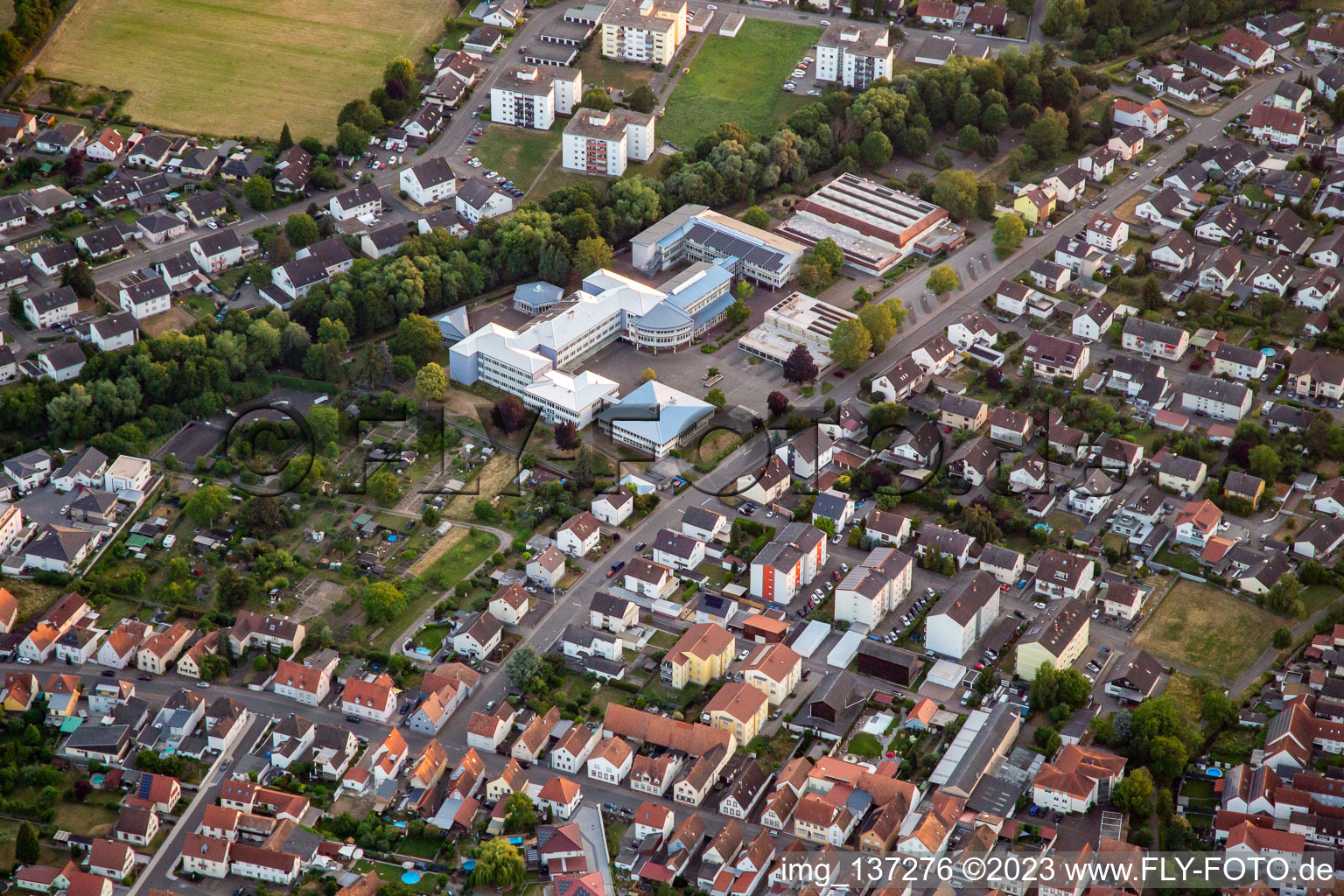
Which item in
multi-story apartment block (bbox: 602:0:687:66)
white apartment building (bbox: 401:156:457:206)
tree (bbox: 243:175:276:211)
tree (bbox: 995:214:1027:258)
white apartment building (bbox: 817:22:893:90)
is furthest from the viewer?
multi-story apartment block (bbox: 602:0:687:66)

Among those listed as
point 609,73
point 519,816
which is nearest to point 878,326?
point 609,73

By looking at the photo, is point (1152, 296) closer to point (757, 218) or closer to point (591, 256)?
point (757, 218)

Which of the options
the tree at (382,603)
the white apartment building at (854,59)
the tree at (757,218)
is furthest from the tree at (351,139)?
the tree at (382,603)

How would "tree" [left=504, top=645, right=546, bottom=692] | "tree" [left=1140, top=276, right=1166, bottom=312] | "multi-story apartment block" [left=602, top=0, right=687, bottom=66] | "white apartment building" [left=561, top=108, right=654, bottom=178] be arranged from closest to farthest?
1. "tree" [left=504, top=645, right=546, bottom=692]
2. "tree" [left=1140, top=276, right=1166, bottom=312]
3. "white apartment building" [left=561, top=108, right=654, bottom=178]
4. "multi-story apartment block" [left=602, top=0, right=687, bottom=66]

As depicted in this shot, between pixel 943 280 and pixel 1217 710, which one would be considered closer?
pixel 1217 710

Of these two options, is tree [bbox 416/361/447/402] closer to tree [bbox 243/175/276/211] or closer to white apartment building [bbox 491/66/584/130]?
tree [bbox 243/175/276/211]

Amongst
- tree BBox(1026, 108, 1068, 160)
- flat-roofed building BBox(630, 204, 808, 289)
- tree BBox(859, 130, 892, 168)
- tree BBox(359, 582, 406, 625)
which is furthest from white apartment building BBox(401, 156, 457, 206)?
tree BBox(1026, 108, 1068, 160)
